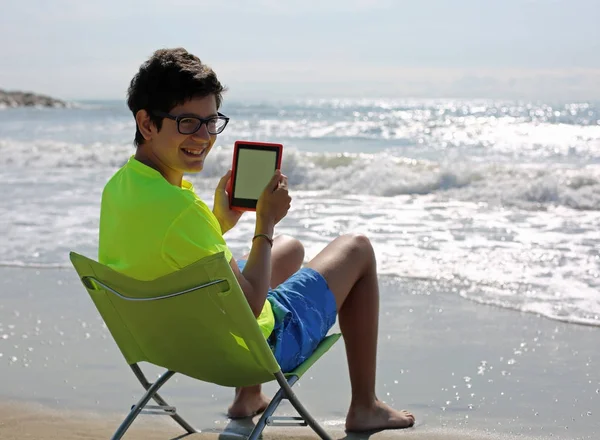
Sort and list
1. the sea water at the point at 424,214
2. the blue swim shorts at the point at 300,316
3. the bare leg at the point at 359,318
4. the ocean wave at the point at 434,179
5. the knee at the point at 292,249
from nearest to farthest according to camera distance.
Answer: the blue swim shorts at the point at 300,316, the bare leg at the point at 359,318, the knee at the point at 292,249, the sea water at the point at 424,214, the ocean wave at the point at 434,179

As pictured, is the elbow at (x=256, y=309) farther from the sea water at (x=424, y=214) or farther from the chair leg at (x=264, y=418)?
the sea water at (x=424, y=214)

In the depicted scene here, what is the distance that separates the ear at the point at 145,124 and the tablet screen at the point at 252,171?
0.99 feet

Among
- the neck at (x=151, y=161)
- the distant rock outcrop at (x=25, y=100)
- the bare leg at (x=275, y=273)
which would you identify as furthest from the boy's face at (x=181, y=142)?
the distant rock outcrop at (x=25, y=100)

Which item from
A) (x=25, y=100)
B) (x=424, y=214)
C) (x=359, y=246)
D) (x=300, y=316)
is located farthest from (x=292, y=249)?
(x=25, y=100)

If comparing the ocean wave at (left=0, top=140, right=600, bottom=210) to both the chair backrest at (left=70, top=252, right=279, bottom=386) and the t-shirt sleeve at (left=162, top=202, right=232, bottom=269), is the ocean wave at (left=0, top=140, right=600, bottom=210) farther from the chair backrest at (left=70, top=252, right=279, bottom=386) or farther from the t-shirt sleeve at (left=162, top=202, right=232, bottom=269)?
the t-shirt sleeve at (left=162, top=202, right=232, bottom=269)

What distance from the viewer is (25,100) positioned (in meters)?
65.6

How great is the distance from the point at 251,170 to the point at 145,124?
379 mm

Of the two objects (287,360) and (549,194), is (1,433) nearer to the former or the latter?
(287,360)

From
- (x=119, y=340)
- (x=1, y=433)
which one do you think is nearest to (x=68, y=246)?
(x=1, y=433)

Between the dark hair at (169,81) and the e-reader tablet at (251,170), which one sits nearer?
the dark hair at (169,81)

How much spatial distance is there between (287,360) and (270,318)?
150mm

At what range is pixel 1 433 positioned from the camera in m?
3.29

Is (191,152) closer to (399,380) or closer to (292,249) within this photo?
(292,249)

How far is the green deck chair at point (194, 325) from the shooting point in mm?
2299
